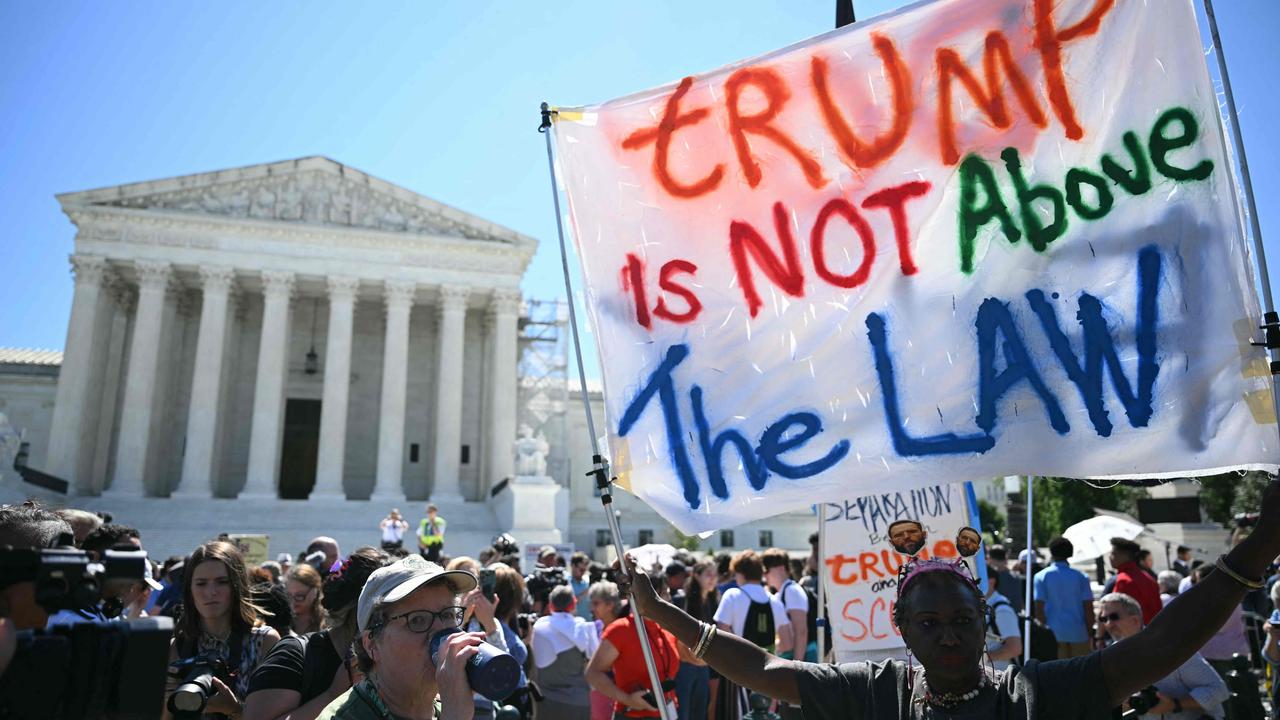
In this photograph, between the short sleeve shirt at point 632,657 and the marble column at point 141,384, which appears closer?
the short sleeve shirt at point 632,657

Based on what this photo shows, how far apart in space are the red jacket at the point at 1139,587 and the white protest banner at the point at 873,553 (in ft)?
12.7

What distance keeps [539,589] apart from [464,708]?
5427mm

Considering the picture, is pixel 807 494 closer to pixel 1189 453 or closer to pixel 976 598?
pixel 976 598

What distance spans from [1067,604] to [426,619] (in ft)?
22.8

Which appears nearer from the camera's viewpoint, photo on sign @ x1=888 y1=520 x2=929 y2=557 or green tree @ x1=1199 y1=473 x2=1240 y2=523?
photo on sign @ x1=888 y1=520 x2=929 y2=557

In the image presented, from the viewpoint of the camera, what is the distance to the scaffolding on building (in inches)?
1512

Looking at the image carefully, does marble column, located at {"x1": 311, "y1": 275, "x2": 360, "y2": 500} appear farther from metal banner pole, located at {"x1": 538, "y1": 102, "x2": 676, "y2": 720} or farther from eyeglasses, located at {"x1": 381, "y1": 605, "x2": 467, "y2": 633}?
eyeglasses, located at {"x1": 381, "y1": 605, "x2": 467, "y2": 633}

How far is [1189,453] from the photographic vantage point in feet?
9.25

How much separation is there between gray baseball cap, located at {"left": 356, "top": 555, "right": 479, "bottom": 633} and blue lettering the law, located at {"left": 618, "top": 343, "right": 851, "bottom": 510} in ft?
3.36

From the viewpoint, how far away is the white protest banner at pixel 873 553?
4520 mm

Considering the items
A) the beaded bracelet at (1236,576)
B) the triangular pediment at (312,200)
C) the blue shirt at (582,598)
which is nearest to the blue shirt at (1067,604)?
the blue shirt at (582,598)

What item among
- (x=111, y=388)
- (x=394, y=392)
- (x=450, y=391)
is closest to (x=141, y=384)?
(x=111, y=388)

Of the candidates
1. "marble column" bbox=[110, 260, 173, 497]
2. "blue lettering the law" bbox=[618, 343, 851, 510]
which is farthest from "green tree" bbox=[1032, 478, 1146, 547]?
"blue lettering the law" bbox=[618, 343, 851, 510]

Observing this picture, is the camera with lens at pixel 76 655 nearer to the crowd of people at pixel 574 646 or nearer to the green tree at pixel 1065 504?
the crowd of people at pixel 574 646
